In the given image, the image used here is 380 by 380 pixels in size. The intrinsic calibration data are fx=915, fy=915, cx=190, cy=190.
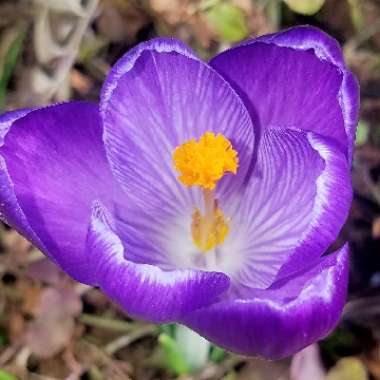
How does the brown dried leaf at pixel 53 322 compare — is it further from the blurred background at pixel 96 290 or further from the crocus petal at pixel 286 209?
the crocus petal at pixel 286 209

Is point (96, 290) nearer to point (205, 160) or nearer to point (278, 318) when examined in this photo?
point (205, 160)

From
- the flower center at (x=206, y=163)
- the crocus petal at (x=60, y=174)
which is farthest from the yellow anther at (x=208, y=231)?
the crocus petal at (x=60, y=174)

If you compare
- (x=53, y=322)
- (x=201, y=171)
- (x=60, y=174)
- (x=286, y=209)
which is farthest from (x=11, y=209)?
(x=53, y=322)

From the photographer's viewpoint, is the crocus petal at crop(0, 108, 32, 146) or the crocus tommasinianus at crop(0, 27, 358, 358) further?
the crocus petal at crop(0, 108, 32, 146)

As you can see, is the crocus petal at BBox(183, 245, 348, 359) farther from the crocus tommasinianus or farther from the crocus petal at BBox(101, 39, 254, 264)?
the crocus petal at BBox(101, 39, 254, 264)

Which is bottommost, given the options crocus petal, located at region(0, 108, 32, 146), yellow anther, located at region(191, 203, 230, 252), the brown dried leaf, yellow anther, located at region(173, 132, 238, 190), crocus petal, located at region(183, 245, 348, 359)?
the brown dried leaf

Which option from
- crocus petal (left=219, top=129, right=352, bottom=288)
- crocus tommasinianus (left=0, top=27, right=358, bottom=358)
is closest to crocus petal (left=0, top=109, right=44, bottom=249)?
crocus tommasinianus (left=0, top=27, right=358, bottom=358)
